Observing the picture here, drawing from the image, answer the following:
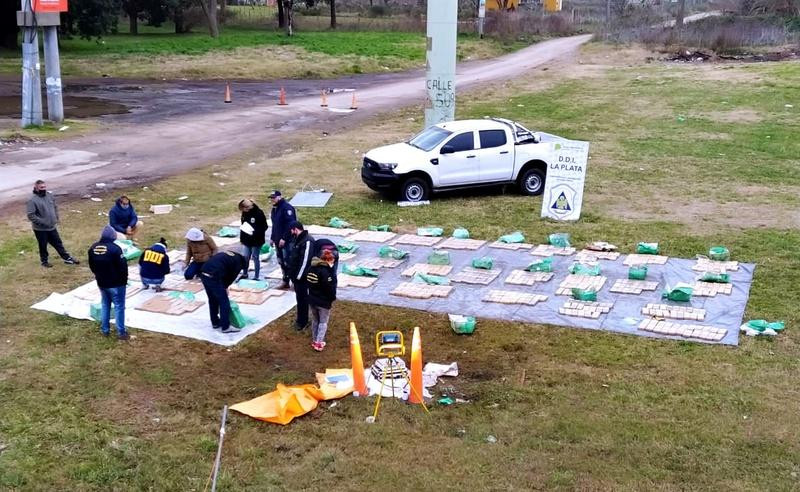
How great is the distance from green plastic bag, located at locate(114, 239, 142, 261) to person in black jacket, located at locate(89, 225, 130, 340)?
3.38 metres

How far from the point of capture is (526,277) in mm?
12703

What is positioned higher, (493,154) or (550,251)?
(493,154)

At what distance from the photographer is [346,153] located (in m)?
23.3

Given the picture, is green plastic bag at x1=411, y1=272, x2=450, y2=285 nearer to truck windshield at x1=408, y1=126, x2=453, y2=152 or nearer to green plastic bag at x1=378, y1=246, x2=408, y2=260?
green plastic bag at x1=378, y1=246, x2=408, y2=260

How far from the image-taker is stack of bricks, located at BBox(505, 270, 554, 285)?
41.0 feet

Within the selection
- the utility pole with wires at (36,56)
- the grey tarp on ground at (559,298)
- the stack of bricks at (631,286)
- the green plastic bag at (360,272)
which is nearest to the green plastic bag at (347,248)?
the grey tarp on ground at (559,298)

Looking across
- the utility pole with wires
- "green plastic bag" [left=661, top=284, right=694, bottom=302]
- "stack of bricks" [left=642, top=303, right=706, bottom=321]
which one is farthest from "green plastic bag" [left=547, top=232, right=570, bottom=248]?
the utility pole with wires

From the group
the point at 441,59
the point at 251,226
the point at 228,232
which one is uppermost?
the point at 441,59

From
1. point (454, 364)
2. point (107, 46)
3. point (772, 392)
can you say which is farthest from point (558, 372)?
point (107, 46)

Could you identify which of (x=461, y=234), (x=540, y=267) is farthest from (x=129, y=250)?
(x=540, y=267)

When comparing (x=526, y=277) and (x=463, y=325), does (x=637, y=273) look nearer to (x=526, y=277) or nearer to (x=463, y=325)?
(x=526, y=277)

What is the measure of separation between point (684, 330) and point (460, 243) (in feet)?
16.4

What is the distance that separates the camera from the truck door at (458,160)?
17672mm

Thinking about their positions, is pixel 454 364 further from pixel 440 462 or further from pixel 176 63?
pixel 176 63
